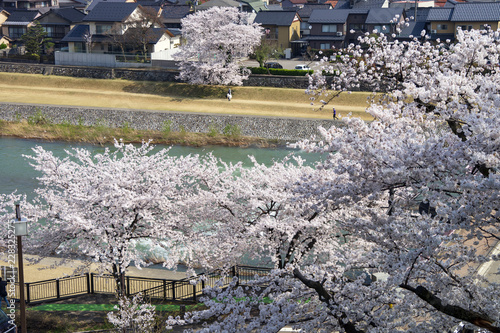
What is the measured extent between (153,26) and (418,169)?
42.7 meters

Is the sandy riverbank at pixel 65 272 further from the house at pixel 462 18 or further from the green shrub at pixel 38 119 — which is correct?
the house at pixel 462 18

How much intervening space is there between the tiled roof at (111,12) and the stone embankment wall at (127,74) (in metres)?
5.21

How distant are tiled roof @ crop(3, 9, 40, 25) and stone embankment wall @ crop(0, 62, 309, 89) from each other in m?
11.7

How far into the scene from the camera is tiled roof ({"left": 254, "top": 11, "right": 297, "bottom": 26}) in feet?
161

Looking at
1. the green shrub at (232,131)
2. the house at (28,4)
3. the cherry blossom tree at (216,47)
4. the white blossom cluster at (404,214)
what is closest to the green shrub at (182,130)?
the green shrub at (232,131)

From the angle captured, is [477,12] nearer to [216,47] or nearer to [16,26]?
[216,47]

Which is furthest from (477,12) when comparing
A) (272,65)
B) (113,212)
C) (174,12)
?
(113,212)

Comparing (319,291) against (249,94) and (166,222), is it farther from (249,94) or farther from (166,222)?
(249,94)

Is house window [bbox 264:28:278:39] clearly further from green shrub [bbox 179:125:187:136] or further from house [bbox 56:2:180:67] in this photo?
green shrub [bbox 179:125:187:136]

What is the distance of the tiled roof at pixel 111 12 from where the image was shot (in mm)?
45688

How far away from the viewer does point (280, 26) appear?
49.1 metres

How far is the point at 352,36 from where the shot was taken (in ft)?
150

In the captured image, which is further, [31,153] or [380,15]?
[380,15]

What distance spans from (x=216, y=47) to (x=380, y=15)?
14.0 meters
